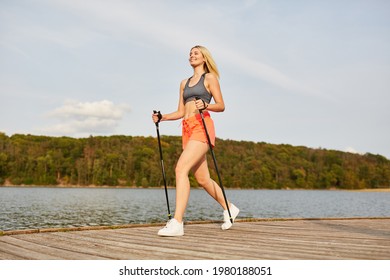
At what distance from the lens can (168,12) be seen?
6.62 meters

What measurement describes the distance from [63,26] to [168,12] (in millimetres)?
6694

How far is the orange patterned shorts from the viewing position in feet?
16.7

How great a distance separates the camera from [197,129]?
16.8ft

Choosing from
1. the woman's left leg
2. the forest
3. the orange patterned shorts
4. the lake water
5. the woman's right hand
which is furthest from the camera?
the forest

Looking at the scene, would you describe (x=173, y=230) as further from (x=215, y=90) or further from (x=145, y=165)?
(x=145, y=165)

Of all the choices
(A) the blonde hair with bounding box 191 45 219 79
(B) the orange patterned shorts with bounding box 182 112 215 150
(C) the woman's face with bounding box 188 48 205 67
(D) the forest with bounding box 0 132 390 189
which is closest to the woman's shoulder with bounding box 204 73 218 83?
(A) the blonde hair with bounding box 191 45 219 79

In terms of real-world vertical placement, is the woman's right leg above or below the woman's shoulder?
below

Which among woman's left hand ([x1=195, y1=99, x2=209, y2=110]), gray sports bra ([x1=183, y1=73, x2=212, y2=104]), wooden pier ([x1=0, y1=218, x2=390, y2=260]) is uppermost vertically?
gray sports bra ([x1=183, y1=73, x2=212, y2=104])

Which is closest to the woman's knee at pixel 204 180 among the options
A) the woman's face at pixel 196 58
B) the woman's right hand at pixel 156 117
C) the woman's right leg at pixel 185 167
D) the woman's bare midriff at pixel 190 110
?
the woman's right leg at pixel 185 167

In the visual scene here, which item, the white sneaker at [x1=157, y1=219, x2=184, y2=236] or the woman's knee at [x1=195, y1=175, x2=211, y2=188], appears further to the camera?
the woman's knee at [x1=195, y1=175, x2=211, y2=188]

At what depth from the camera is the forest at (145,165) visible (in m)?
115

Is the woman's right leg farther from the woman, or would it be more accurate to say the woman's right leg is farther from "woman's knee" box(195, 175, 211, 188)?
"woman's knee" box(195, 175, 211, 188)

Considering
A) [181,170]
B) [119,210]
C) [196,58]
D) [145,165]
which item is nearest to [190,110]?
[196,58]

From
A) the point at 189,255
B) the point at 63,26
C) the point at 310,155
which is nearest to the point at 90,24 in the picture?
the point at 63,26
